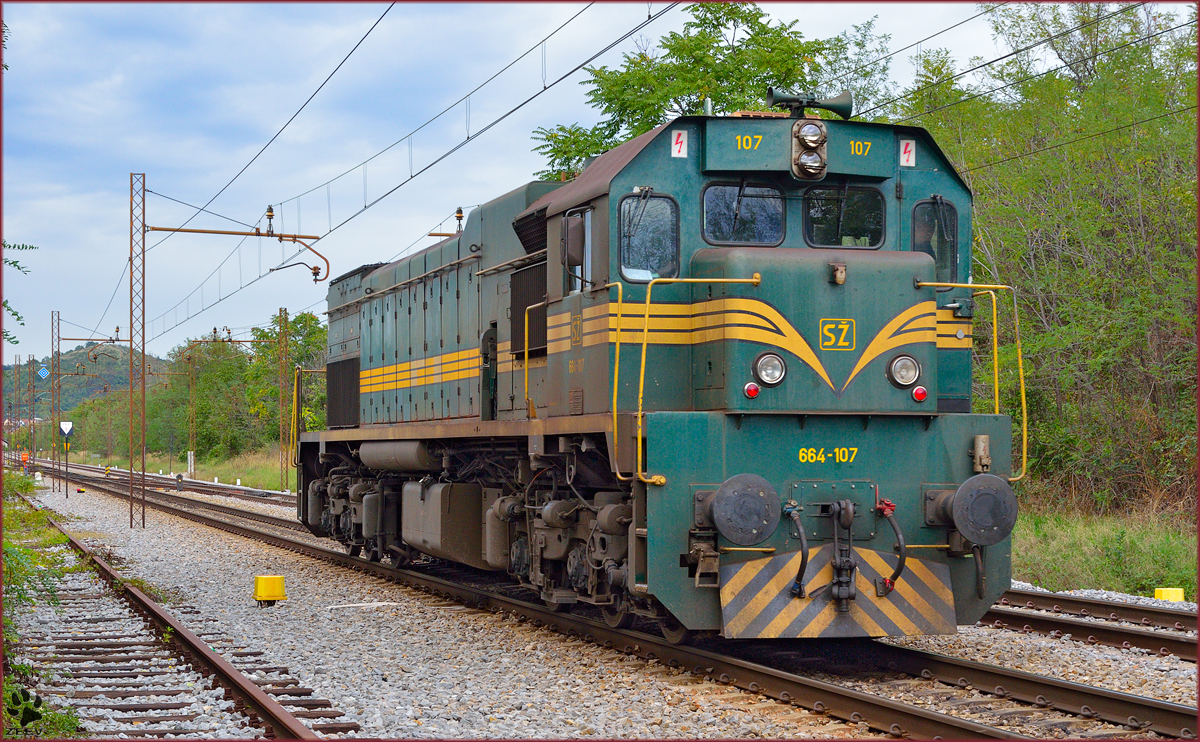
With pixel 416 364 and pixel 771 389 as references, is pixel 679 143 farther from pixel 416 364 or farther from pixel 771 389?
pixel 416 364

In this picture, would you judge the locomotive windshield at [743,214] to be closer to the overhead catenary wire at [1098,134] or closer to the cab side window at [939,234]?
the cab side window at [939,234]

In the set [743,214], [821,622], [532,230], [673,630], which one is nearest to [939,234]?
[743,214]

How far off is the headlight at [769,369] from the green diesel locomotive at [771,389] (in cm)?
1

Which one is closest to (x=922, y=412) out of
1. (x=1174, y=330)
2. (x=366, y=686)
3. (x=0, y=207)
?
(x=366, y=686)

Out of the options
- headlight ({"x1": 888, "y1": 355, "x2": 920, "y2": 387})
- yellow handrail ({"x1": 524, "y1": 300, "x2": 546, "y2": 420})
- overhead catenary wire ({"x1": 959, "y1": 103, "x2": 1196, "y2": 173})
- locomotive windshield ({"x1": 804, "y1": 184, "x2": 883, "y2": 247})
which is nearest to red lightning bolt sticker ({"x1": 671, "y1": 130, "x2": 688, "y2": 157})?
locomotive windshield ({"x1": 804, "y1": 184, "x2": 883, "y2": 247})

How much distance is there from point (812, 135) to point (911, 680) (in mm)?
3648

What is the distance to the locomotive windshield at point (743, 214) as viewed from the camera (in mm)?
7637

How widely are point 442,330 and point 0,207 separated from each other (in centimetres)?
787

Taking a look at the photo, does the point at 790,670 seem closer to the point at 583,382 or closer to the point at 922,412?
the point at 922,412

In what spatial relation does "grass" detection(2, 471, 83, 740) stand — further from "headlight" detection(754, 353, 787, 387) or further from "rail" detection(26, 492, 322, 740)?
"headlight" detection(754, 353, 787, 387)

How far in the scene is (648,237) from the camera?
7.56 metres

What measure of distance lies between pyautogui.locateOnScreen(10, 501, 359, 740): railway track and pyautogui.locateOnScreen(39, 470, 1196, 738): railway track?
2.38 meters

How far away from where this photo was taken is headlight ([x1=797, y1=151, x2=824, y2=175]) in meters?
7.46

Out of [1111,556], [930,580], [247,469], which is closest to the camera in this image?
[930,580]
